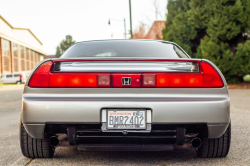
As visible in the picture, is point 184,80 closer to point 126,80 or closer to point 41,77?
point 126,80

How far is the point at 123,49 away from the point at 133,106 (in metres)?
1.27

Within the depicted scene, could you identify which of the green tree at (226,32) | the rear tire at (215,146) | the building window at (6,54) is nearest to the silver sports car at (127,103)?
the rear tire at (215,146)

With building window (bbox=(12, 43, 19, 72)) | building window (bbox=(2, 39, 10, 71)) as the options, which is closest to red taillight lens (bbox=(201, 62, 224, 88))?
building window (bbox=(2, 39, 10, 71))

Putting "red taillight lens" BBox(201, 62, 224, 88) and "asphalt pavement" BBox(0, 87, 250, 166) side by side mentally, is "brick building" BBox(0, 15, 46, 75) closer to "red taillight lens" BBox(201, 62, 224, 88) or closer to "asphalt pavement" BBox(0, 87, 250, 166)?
"asphalt pavement" BBox(0, 87, 250, 166)

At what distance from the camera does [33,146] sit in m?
3.05

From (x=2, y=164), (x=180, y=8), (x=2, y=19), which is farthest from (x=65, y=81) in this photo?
(x=2, y=19)

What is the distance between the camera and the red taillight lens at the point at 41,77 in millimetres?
2807

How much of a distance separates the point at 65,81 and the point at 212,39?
1656cm

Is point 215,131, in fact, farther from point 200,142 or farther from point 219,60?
point 219,60

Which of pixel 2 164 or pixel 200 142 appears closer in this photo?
pixel 200 142

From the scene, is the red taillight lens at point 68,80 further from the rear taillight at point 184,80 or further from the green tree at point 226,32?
the green tree at point 226,32

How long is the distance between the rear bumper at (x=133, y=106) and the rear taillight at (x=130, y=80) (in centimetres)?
6

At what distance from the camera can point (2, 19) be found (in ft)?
150

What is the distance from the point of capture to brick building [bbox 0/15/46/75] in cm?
4578
